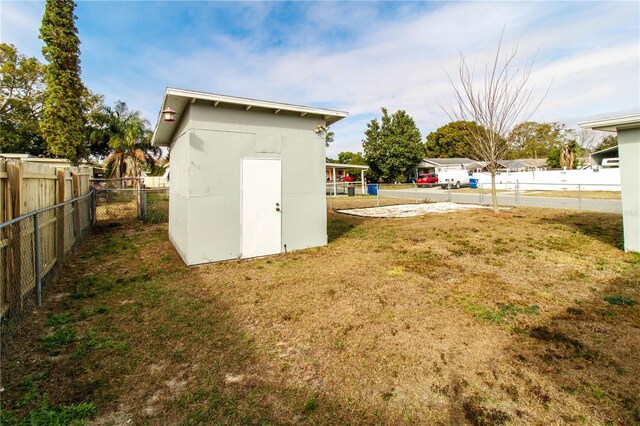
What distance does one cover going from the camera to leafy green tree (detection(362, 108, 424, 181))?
36.2 meters

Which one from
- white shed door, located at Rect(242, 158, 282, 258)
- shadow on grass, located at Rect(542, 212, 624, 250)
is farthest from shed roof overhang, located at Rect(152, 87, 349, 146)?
shadow on grass, located at Rect(542, 212, 624, 250)

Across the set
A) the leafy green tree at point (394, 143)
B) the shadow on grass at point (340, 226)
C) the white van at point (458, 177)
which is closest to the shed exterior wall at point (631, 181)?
the shadow on grass at point (340, 226)

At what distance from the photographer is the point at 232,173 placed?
611 centimetres

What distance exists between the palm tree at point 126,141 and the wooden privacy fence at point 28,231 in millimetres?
25497

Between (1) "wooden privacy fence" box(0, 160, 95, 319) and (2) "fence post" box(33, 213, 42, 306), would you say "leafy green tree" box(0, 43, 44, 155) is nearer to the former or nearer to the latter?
(1) "wooden privacy fence" box(0, 160, 95, 319)

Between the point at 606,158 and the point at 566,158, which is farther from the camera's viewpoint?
the point at 566,158

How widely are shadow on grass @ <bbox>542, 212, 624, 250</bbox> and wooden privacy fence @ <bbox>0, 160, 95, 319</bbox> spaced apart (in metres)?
10.5

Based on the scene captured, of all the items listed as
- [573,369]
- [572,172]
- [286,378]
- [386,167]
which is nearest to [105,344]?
[286,378]

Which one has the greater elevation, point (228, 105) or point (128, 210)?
point (228, 105)

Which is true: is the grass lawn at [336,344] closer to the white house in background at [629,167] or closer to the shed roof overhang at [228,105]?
the white house in background at [629,167]

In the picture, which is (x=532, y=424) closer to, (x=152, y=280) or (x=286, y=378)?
(x=286, y=378)

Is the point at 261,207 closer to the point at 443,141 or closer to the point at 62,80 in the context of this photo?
the point at 62,80

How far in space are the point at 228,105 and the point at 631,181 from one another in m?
8.13

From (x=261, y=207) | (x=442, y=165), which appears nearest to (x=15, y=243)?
(x=261, y=207)
